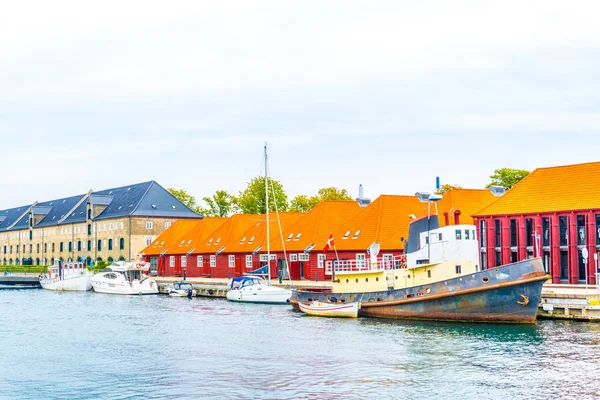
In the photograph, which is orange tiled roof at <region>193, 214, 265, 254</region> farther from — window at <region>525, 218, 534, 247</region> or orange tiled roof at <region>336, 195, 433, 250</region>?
window at <region>525, 218, 534, 247</region>

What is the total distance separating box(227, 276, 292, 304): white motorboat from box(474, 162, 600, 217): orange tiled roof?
17.4 m

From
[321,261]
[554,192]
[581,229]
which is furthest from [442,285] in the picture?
[321,261]

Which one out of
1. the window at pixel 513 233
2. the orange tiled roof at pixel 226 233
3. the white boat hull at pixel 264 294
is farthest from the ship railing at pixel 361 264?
the orange tiled roof at pixel 226 233

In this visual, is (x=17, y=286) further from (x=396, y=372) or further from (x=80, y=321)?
(x=396, y=372)

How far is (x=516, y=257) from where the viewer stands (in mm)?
62625

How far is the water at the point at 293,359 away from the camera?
2766 centimetres

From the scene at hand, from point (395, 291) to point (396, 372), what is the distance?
766 inches

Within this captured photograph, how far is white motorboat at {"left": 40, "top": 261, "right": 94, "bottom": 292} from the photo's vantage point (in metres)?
95.4

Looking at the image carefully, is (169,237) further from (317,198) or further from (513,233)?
(513,233)

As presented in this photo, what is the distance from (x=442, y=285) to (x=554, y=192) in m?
18.5

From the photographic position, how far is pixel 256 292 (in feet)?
220

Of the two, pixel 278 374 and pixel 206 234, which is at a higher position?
pixel 206 234

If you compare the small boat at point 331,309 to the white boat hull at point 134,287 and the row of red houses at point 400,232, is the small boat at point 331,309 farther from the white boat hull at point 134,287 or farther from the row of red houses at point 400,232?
the white boat hull at point 134,287

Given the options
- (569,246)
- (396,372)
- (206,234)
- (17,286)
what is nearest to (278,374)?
(396,372)
